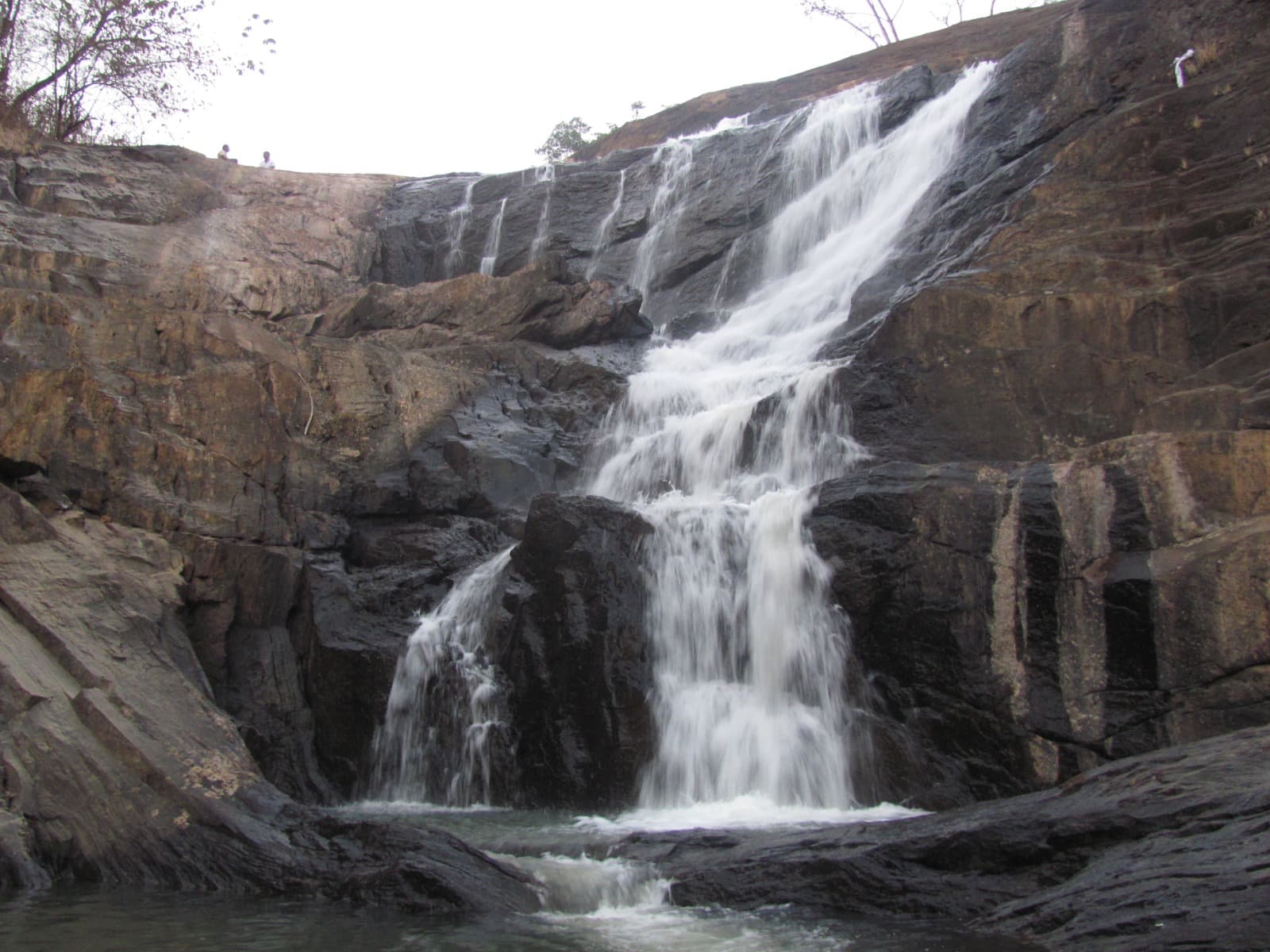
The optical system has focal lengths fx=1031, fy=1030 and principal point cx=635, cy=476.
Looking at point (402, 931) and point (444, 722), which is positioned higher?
point (444, 722)

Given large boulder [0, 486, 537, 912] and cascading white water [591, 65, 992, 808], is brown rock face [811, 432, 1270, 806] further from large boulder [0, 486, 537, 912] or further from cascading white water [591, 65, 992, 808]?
large boulder [0, 486, 537, 912]

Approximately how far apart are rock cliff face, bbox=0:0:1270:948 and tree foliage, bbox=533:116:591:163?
24433 millimetres

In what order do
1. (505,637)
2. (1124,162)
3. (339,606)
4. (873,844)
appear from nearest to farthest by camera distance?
(873,844) < (505,637) < (339,606) < (1124,162)

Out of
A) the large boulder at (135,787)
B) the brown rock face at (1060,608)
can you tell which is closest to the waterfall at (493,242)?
the large boulder at (135,787)

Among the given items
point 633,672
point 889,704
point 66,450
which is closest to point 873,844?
point 889,704

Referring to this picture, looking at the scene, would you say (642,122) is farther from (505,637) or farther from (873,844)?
(873,844)

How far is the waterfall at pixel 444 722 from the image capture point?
11.2 m

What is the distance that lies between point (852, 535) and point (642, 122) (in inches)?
942

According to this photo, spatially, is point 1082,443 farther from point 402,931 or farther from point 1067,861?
point 402,931

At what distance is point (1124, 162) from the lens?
1347 cm

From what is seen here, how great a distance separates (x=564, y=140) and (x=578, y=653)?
34.9 metres

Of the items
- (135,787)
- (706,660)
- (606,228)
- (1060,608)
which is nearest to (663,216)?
(606,228)

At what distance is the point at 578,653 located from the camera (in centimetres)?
1116

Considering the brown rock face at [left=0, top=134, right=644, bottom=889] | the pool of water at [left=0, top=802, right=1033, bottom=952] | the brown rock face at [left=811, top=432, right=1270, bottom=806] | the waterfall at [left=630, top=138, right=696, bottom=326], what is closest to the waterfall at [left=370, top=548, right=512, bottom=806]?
the brown rock face at [left=0, top=134, right=644, bottom=889]
